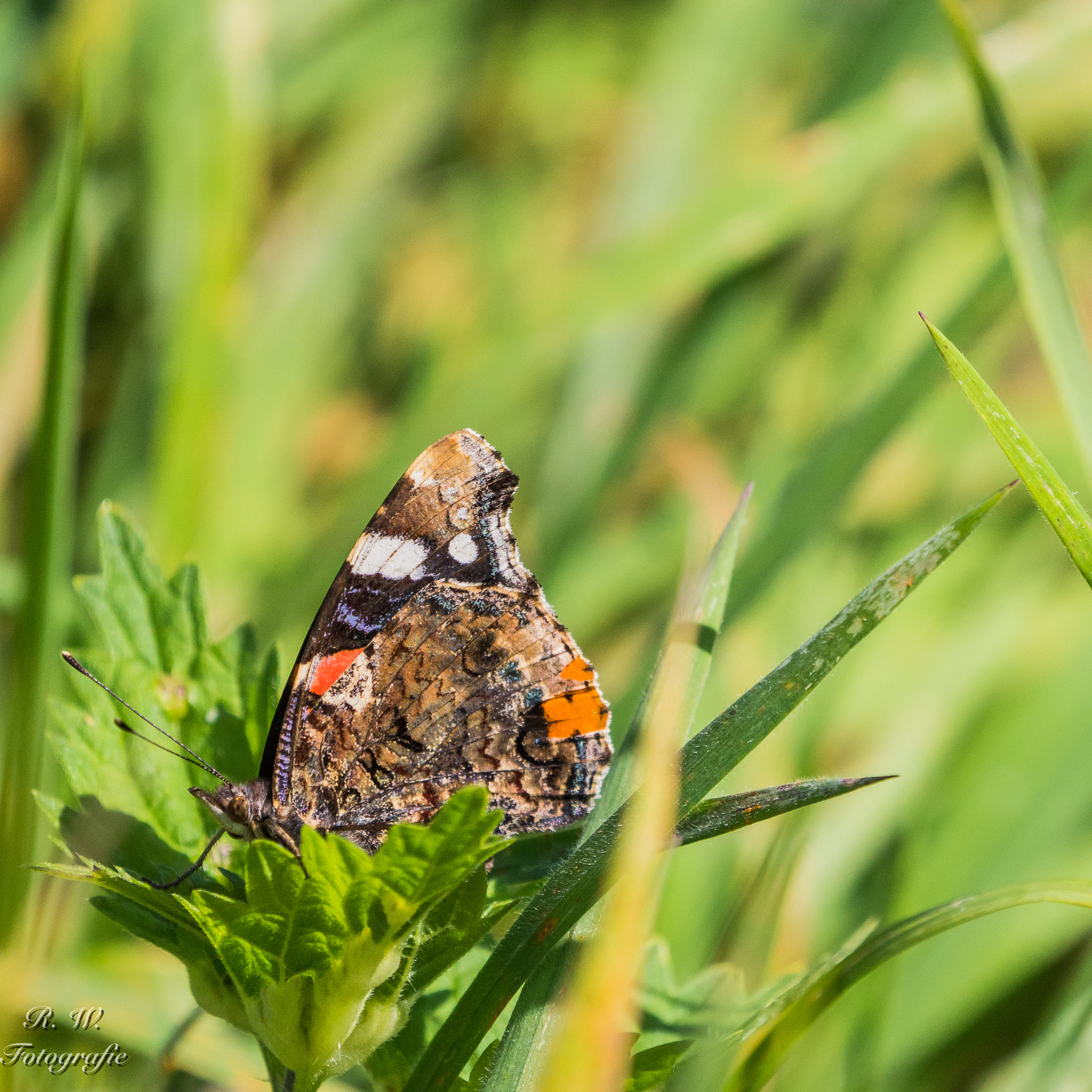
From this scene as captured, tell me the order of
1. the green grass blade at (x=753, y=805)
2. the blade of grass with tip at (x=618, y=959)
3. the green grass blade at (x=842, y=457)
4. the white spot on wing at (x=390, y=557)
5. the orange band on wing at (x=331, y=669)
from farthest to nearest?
the green grass blade at (x=842, y=457), the white spot on wing at (x=390, y=557), the orange band on wing at (x=331, y=669), the green grass blade at (x=753, y=805), the blade of grass with tip at (x=618, y=959)

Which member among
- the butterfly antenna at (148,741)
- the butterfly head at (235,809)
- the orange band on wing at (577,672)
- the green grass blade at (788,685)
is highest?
the green grass blade at (788,685)

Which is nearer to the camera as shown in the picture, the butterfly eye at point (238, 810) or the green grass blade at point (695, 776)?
the green grass blade at point (695, 776)

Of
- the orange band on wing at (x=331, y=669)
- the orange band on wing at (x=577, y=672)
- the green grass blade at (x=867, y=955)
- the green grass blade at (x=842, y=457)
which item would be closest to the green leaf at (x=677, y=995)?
the green grass blade at (x=867, y=955)

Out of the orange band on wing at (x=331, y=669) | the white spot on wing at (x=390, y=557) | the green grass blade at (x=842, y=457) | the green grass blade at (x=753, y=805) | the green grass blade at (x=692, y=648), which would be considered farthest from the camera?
the green grass blade at (x=842, y=457)

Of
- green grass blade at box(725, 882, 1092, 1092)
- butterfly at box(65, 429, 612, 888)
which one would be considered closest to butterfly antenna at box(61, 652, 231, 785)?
butterfly at box(65, 429, 612, 888)

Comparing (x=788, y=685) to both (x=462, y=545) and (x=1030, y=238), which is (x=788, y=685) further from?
(x=1030, y=238)

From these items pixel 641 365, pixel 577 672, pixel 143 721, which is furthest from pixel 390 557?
pixel 641 365

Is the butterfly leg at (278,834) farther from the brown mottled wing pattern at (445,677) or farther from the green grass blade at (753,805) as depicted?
the green grass blade at (753,805)
